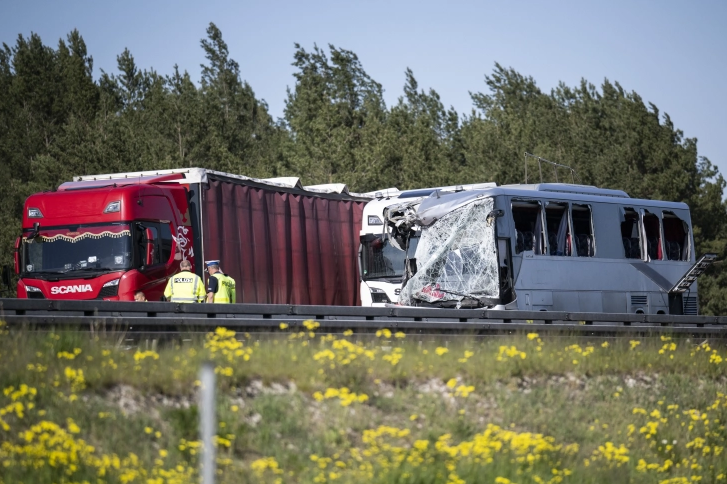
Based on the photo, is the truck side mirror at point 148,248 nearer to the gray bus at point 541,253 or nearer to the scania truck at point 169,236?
the scania truck at point 169,236

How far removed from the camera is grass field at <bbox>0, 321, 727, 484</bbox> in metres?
8.16

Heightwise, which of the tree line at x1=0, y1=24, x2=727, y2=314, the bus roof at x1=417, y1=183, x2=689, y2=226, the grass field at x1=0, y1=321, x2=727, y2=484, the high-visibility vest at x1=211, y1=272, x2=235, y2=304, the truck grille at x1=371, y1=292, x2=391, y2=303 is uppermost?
the tree line at x1=0, y1=24, x2=727, y2=314

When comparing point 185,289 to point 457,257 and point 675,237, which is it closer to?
point 457,257

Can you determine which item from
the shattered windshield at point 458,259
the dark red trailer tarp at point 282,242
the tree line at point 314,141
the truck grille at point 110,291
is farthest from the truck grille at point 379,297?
the tree line at point 314,141

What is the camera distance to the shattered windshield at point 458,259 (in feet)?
59.8

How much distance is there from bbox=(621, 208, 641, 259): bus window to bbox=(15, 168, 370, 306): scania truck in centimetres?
686

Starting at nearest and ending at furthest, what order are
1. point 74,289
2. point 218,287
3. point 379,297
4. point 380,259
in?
1. point 218,287
2. point 74,289
3. point 379,297
4. point 380,259

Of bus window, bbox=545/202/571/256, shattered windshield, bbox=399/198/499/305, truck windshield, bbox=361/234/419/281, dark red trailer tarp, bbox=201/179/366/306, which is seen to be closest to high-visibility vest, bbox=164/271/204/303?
dark red trailer tarp, bbox=201/179/366/306

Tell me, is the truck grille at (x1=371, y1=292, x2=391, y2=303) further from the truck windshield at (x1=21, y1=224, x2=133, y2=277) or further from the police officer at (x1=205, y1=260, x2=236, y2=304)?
the truck windshield at (x1=21, y1=224, x2=133, y2=277)

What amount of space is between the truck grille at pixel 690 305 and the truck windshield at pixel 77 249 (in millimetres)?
11952

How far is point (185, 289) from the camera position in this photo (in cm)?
1634

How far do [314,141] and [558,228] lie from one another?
2473cm

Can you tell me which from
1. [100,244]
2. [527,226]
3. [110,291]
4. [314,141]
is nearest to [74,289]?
[110,291]

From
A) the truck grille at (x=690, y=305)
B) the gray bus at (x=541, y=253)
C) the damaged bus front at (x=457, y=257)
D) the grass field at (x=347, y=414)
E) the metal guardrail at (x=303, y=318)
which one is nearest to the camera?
the grass field at (x=347, y=414)
